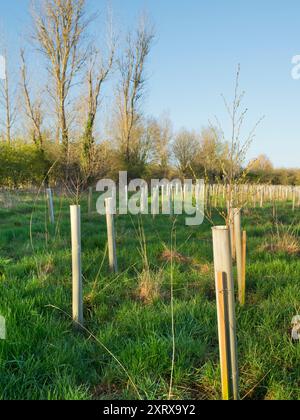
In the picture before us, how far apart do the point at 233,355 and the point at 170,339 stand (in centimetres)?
95

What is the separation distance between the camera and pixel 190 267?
16.7 feet

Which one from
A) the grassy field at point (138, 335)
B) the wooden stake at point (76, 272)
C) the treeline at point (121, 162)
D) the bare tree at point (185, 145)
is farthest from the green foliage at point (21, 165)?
the wooden stake at point (76, 272)

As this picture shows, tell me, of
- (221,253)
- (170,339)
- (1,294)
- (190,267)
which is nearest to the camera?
(221,253)

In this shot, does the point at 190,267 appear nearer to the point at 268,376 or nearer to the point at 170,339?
the point at 170,339

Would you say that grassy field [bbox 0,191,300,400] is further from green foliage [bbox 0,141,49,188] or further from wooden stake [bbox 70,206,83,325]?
green foliage [bbox 0,141,49,188]

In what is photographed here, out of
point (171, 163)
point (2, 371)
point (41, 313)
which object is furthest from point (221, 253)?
point (171, 163)

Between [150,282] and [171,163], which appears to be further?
[171,163]

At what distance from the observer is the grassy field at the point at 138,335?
2.40 metres
